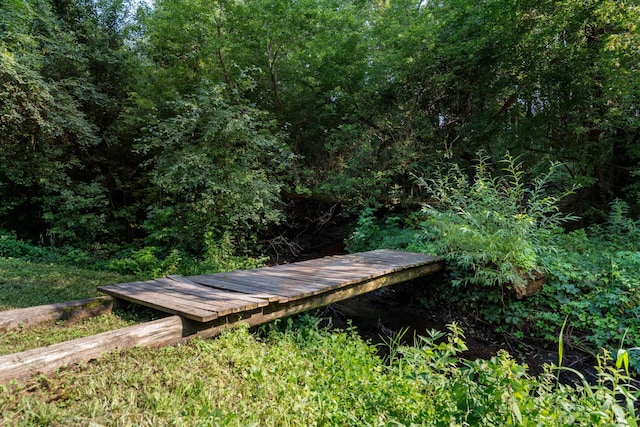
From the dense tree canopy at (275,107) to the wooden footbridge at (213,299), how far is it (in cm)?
265

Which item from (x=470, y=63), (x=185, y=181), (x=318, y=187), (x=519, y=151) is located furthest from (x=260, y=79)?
(x=519, y=151)

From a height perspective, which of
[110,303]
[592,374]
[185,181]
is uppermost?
[185,181]

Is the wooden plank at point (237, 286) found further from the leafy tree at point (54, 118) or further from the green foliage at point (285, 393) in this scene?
the leafy tree at point (54, 118)

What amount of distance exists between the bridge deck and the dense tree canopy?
2480 millimetres

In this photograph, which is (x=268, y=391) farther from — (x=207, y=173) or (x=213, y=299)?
(x=207, y=173)

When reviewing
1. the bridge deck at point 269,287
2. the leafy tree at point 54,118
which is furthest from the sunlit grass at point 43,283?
the leafy tree at point 54,118

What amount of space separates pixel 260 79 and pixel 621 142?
Answer: 8183 mm

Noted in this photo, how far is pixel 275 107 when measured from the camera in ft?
29.1

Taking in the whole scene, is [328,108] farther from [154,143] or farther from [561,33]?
[561,33]

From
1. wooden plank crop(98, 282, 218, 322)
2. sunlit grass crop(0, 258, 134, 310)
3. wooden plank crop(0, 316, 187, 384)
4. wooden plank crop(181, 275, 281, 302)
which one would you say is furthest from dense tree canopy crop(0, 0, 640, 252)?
wooden plank crop(0, 316, 187, 384)

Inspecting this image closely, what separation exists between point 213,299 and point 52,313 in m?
1.37

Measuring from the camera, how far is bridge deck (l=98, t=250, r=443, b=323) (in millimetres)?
2918

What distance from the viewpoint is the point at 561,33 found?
6.57 metres

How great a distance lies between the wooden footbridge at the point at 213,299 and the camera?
6.92 feet
